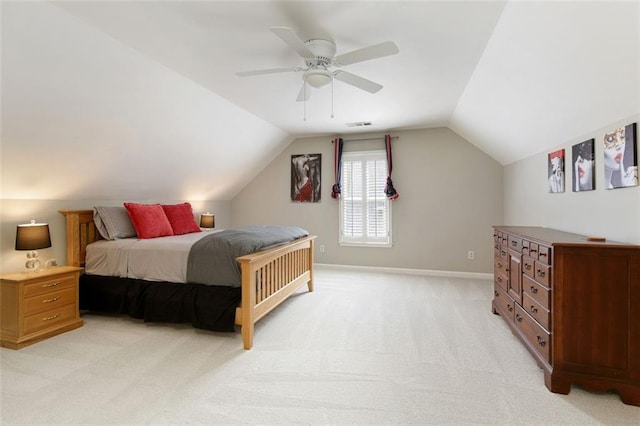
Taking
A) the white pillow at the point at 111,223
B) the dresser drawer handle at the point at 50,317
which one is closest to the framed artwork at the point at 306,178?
the white pillow at the point at 111,223

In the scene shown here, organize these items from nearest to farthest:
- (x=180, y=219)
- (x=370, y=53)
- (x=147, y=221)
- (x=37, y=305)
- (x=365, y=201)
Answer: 1. (x=370, y=53)
2. (x=37, y=305)
3. (x=147, y=221)
4. (x=180, y=219)
5. (x=365, y=201)

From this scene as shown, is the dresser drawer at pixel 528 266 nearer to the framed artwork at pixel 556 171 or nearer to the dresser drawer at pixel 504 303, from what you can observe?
the dresser drawer at pixel 504 303

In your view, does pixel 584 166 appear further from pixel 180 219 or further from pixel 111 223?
pixel 111 223

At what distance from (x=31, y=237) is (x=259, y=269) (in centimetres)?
210

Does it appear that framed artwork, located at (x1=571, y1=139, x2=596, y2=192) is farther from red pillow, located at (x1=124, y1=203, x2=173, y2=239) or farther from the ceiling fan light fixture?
red pillow, located at (x1=124, y1=203, x2=173, y2=239)

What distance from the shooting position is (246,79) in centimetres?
325

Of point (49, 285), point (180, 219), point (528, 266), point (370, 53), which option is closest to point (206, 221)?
point (180, 219)

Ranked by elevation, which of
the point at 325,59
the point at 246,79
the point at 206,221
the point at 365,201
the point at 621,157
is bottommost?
the point at 206,221

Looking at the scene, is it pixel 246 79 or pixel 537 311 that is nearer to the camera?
pixel 537 311

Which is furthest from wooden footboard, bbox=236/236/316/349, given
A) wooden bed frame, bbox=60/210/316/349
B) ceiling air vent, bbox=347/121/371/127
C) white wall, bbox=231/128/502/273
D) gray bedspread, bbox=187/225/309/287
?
ceiling air vent, bbox=347/121/371/127

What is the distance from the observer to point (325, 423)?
1.78m

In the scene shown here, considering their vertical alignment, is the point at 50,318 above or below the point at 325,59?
below

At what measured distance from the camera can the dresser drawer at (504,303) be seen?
2.92 m

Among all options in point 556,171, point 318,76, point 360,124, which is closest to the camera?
point 318,76
